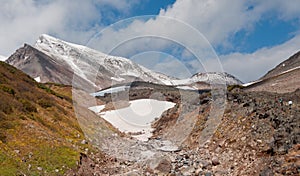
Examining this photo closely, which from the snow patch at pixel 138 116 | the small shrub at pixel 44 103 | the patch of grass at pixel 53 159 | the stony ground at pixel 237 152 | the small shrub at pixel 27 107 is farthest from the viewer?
the snow patch at pixel 138 116

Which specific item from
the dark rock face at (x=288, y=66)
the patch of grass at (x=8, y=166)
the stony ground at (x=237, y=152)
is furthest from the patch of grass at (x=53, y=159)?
the dark rock face at (x=288, y=66)

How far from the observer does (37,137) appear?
1577cm

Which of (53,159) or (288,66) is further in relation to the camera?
(288,66)

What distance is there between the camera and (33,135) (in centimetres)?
1588

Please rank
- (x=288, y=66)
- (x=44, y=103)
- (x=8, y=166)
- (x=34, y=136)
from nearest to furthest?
(x=8, y=166), (x=34, y=136), (x=44, y=103), (x=288, y=66)

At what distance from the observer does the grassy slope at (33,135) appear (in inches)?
506

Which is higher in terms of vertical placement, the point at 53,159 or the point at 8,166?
the point at 53,159

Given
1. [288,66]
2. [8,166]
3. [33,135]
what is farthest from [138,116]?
[288,66]

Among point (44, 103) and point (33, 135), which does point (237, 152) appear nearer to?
point (33, 135)

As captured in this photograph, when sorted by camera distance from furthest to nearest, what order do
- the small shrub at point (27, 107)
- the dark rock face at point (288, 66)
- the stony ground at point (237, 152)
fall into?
the dark rock face at point (288, 66), the small shrub at point (27, 107), the stony ground at point (237, 152)

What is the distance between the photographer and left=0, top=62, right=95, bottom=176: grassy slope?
12.9 m

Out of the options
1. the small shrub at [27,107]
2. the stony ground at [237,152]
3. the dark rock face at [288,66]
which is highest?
the dark rock face at [288,66]

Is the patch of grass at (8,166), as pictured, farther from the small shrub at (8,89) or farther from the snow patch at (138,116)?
the snow patch at (138,116)

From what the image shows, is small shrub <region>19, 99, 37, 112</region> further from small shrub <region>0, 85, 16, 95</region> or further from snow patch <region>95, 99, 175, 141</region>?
snow patch <region>95, 99, 175, 141</region>
